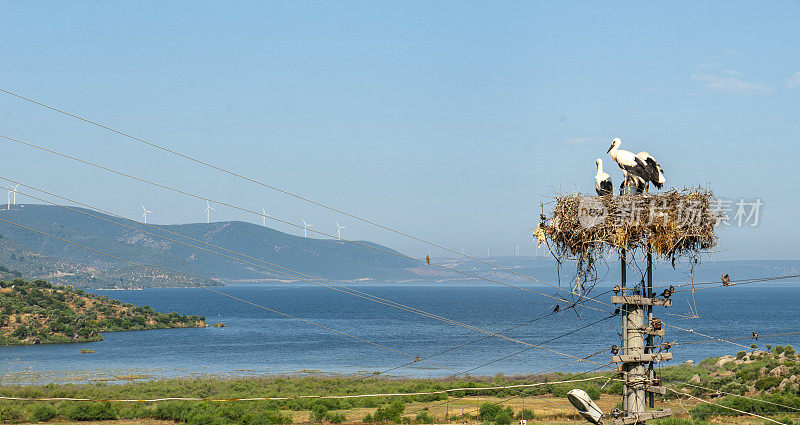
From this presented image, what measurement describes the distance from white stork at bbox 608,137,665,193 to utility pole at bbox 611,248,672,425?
97.2 inches

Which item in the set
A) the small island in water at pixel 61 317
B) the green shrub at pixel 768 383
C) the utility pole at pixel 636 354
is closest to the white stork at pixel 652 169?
the utility pole at pixel 636 354

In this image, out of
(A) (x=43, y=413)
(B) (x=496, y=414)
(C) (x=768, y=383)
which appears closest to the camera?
(B) (x=496, y=414)

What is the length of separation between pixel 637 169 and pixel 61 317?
130485mm

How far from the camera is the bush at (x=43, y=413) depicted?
46375 mm

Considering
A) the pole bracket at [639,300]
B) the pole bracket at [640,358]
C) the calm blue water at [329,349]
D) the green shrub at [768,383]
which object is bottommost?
the calm blue water at [329,349]

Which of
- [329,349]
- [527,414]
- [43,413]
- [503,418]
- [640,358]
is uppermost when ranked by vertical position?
[640,358]

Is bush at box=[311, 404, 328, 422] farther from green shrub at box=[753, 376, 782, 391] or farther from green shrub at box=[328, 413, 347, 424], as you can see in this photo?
green shrub at box=[753, 376, 782, 391]

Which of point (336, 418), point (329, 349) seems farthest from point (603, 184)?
point (329, 349)

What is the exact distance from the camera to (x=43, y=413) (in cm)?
4656

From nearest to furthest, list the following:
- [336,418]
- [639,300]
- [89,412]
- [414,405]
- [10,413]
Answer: [639,300] → [336,418] → [10,413] → [89,412] → [414,405]

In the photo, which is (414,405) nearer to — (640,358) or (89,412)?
(89,412)

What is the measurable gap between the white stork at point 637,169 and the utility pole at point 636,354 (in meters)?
2.47

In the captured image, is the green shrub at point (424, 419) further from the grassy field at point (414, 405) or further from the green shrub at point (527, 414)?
the green shrub at point (527, 414)

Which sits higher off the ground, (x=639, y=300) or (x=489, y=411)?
(x=639, y=300)
